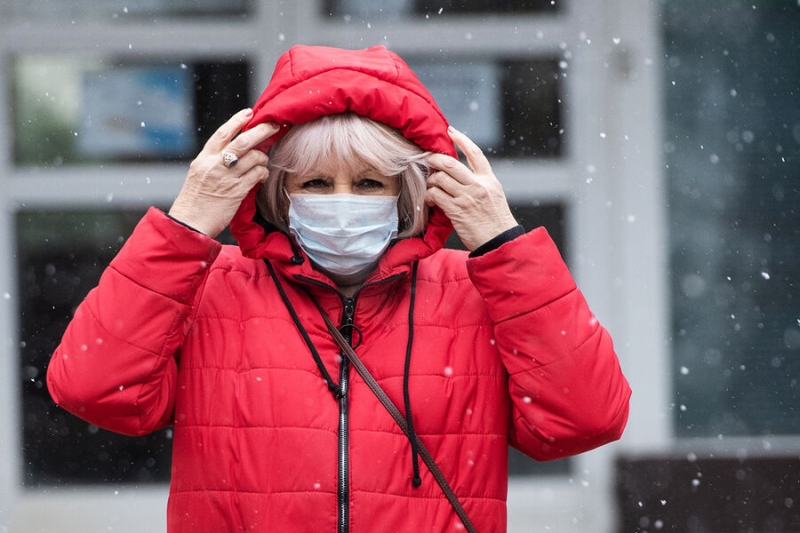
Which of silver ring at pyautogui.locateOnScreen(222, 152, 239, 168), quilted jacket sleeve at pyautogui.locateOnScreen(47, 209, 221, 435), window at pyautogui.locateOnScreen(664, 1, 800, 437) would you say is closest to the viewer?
quilted jacket sleeve at pyautogui.locateOnScreen(47, 209, 221, 435)

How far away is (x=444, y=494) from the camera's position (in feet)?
6.91

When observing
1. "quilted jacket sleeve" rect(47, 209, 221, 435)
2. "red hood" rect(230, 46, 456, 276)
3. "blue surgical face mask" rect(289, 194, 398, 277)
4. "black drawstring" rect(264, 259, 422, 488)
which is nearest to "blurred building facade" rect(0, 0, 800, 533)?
"red hood" rect(230, 46, 456, 276)

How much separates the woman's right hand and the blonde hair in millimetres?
A: 72

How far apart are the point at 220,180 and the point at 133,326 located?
1.22 ft

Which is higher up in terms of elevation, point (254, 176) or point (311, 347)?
point (254, 176)

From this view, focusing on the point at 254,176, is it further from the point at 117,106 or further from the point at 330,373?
the point at 117,106

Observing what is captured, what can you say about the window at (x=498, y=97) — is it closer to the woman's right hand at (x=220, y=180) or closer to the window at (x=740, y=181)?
the window at (x=740, y=181)

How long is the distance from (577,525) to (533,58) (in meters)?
2.44

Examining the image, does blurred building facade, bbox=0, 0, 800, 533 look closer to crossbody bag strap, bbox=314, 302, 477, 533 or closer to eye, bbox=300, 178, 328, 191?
eye, bbox=300, 178, 328, 191

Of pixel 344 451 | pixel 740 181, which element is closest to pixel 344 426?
pixel 344 451

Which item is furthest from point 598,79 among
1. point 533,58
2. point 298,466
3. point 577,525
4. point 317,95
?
point 298,466

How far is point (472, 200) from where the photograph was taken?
7.09 feet

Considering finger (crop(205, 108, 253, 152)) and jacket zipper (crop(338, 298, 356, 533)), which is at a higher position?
finger (crop(205, 108, 253, 152))

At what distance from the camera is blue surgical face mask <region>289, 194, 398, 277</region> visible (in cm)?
222
